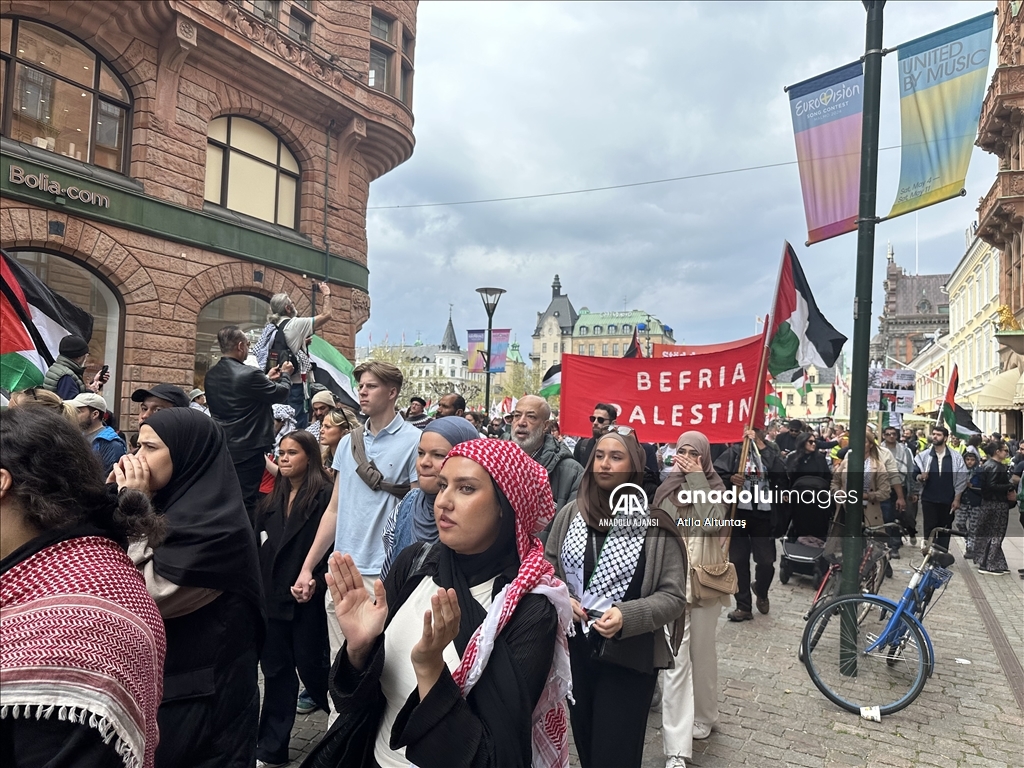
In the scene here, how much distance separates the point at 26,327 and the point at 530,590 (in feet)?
15.3

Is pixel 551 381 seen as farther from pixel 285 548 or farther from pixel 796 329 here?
pixel 285 548

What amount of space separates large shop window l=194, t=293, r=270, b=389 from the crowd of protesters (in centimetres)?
1001

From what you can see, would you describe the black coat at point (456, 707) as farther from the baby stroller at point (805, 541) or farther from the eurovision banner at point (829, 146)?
the baby stroller at point (805, 541)

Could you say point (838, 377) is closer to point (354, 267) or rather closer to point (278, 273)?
point (354, 267)

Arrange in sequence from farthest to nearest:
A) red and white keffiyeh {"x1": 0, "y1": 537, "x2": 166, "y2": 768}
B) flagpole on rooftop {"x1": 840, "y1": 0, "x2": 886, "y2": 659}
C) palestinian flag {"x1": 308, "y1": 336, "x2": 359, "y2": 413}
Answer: palestinian flag {"x1": 308, "y1": 336, "x2": 359, "y2": 413} → flagpole on rooftop {"x1": 840, "y1": 0, "x2": 886, "y2": 659} → red and white keffiyeh {"x1": 0, "y1": 537, "x2": 166, "y2": 768}

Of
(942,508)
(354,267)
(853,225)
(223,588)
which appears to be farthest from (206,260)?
(942,508)

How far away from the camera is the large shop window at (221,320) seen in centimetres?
1445

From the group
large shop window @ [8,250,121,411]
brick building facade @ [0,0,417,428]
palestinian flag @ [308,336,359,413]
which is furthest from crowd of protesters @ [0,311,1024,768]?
brick building facade @ [0,0,417,428]

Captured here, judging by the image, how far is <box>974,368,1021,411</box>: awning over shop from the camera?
22.8 meters

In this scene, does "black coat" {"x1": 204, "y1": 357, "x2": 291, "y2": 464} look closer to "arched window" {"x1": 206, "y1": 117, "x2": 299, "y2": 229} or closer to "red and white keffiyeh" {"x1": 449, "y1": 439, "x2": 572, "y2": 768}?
"red and white keffiyeh" {"x1": 449, "y1": 439, "x2": 572, "y2": 768}

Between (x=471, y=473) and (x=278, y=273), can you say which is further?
(x=278, y=273)

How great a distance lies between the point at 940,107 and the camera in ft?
18.1

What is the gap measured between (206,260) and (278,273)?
2053 millimetres

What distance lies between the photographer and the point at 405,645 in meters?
1.95
